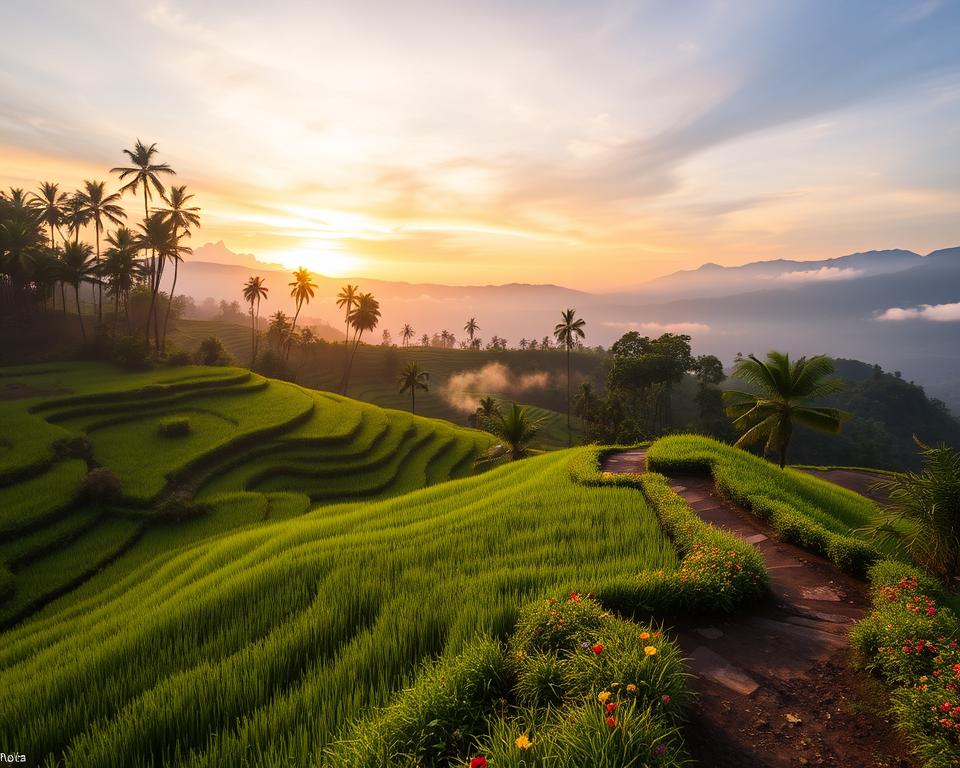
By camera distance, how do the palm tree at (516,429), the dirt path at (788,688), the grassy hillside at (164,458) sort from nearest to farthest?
the dirt path at (788,688), the grassy hillside at (164,458), the palm tree at (516,429)

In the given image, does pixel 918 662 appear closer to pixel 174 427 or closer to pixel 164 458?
pixel 164 458

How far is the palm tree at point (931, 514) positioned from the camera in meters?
6.91

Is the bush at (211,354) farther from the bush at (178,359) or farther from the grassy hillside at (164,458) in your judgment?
the grassy hillside at (164,458)

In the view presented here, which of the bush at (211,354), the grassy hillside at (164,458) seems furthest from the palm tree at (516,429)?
the bush at (211,354)

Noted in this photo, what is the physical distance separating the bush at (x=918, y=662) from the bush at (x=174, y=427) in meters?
36.0

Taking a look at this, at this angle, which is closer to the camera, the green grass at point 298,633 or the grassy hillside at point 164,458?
the green grass at point 298,633

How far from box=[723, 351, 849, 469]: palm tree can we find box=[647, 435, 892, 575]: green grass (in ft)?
10.7

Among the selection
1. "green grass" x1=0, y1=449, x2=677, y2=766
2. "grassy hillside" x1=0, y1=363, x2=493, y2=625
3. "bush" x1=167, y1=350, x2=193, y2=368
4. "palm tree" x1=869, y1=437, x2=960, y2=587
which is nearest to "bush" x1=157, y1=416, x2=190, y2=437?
"grassy hillside" x1=0, y1=363, x2=493, y2=625

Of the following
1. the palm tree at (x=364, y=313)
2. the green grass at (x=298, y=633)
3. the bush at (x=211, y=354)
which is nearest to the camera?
the green grass at (x=298, y=633)

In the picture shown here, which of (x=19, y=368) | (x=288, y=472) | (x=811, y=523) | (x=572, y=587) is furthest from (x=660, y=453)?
(x=19, y=368)

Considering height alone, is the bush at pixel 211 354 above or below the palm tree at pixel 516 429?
above

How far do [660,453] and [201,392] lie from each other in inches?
1533

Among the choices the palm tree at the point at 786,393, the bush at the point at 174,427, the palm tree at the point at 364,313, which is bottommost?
the bush at the point at 174,427

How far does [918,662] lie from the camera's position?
4379 mm
